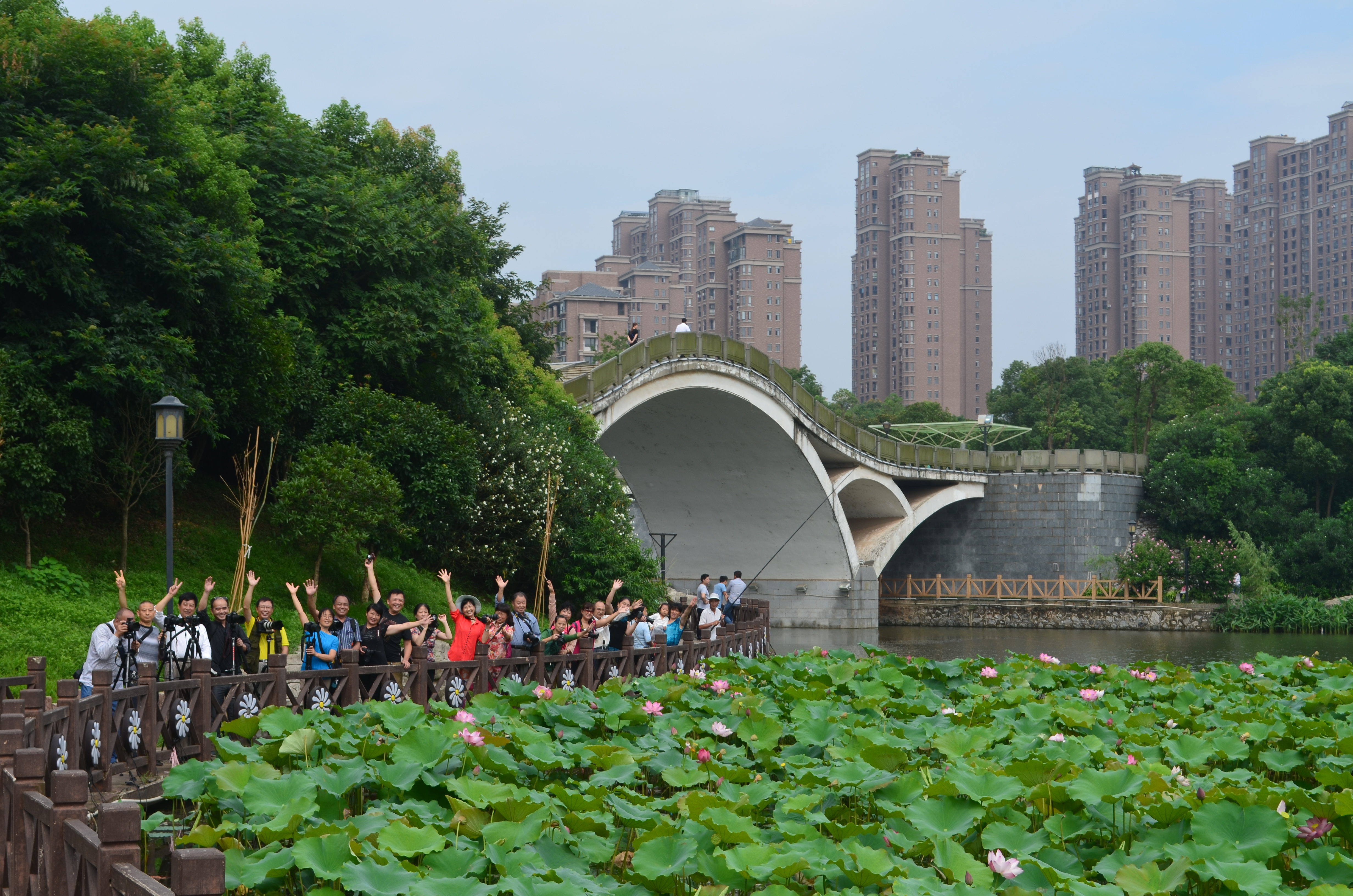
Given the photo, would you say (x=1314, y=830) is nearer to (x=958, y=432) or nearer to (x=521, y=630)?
(x=521, y=630)

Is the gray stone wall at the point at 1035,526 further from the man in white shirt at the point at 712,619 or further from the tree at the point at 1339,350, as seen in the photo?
the man in white shirt at the point at 712,619

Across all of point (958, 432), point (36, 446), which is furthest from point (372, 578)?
point (958, 432)

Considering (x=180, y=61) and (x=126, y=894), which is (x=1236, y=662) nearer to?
(x=180, y=61)

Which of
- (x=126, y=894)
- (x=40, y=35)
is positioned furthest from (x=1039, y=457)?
(x=126, y=894)

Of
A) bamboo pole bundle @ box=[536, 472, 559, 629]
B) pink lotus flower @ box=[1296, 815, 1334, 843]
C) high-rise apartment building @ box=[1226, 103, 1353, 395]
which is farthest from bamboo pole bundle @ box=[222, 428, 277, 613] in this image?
high-rise apartment building @ box=[1226, 103, 1353, 395]

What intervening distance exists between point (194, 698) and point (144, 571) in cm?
926

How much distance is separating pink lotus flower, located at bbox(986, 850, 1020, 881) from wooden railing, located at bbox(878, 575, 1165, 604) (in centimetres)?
3357

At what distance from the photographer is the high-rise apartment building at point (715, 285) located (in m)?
100

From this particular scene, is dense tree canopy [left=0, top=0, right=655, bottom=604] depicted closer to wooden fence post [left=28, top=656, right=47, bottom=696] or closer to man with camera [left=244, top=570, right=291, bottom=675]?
man with camera [left=244, top=570, right=291, bottom=675]

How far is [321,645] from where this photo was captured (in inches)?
358

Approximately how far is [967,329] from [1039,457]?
2455 inches

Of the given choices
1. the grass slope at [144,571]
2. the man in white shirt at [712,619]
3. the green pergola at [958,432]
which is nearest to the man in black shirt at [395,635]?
the grass slope at [144,571]

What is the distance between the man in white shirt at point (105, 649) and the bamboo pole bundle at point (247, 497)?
10.1 ft

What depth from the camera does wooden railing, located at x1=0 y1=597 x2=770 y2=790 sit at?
6.32m
